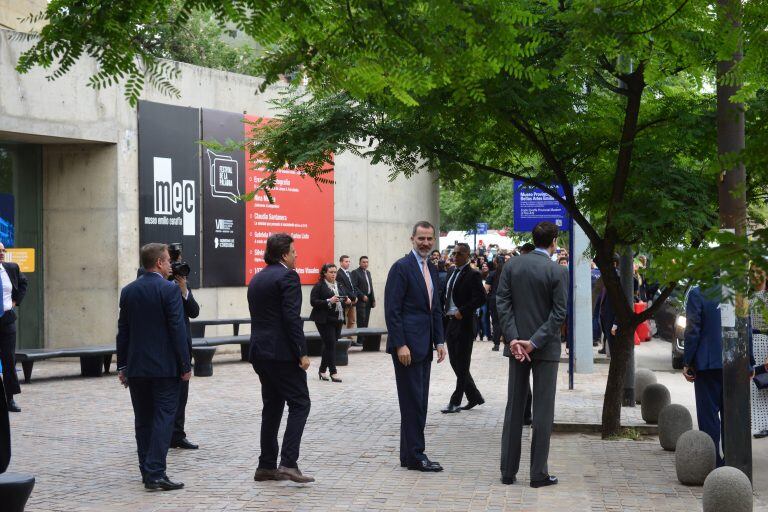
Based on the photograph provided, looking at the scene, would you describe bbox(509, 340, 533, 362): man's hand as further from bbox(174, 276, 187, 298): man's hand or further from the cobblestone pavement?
bbox(174, 276, 187, 298): man's hand

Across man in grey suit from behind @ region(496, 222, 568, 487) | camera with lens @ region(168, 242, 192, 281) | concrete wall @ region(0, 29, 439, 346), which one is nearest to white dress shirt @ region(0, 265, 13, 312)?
camera with lens @ region(168, 242, 192, 281)

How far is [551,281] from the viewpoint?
27.9 feet

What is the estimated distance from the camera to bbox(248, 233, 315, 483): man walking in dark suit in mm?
8312

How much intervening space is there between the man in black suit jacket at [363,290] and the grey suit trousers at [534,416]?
15.4m

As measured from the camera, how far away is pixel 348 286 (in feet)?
71.7

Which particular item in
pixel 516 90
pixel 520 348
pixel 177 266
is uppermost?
pixel 516 90

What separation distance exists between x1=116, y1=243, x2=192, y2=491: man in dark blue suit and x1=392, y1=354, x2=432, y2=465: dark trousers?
5.91ft

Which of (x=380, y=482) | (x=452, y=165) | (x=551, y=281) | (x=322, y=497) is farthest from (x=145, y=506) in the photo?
(x=452, y=165)

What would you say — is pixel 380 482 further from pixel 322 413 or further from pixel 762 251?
pixel 762 251

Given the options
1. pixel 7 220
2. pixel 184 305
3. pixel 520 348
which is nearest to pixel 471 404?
pixel 184 305

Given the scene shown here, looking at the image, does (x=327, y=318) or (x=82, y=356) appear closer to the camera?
(x=327, y=318)

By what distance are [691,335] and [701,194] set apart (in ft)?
4.86

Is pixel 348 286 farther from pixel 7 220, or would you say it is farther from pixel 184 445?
pixel 184 445

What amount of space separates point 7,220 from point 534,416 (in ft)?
42.7
